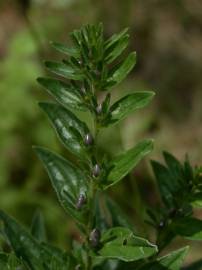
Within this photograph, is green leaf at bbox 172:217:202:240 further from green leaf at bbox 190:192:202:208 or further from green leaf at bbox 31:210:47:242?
green leaf at bbox 31:210:47:242

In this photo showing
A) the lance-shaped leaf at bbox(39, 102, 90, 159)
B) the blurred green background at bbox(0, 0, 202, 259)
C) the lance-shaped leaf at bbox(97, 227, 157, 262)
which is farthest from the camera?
the blurred green background at bbox(0, 0, 202, 259)

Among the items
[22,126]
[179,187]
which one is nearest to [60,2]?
[22,126]

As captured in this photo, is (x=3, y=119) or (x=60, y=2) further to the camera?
(x=60, y=2)

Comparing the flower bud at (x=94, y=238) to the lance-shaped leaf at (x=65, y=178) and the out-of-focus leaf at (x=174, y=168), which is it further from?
the out-of-focus leaf at (x=174, y=168)

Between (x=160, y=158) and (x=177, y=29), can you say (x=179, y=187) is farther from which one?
(x=177, y=29)

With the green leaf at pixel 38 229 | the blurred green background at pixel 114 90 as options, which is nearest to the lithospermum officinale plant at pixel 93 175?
the green leaf at pixel 38 229

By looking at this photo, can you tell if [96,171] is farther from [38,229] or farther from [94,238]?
[38,229]

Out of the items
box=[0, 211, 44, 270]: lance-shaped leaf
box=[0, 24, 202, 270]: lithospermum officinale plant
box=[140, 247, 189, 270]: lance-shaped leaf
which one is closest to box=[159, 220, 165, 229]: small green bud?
box=[0, 24, 202, 270]: lithospermum officinale plant
